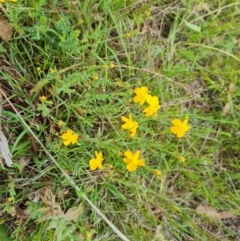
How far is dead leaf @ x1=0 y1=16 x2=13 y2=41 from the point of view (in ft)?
5.28

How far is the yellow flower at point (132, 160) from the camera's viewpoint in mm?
1616

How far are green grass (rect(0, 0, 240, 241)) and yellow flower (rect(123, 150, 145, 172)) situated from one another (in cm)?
5

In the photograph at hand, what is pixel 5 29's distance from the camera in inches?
63.7

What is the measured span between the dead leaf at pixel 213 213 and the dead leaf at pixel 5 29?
3.23 ft

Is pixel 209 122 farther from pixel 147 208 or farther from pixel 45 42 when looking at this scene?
pixel 45 42

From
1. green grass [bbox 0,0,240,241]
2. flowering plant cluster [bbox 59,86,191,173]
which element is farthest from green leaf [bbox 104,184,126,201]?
flowering plant cluster [bbox 59,86,191,173]

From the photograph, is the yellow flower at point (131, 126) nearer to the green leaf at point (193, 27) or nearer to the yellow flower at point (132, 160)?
the yellow flower at point (132, 160)

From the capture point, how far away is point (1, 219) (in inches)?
64.5

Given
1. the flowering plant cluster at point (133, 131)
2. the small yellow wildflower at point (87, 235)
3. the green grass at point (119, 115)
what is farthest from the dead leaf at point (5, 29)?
the small yellow wildflower at point (87, 235)

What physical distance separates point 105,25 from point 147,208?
70 centimetres

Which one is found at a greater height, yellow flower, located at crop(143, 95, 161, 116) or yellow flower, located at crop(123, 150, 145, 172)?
yellow flower, located at crop(143, 95, 161, 116)

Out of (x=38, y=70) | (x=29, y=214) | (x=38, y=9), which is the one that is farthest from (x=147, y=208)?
(x=38, y=9)

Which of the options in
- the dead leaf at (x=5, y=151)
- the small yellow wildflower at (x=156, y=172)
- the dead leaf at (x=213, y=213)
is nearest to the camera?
the dead leaf at (x=5, y=151)

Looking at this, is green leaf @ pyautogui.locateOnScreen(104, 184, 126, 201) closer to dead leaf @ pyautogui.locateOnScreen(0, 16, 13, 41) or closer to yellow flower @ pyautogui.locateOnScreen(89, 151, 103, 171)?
yellow flower @ pyautogui.locateOnScreen(89, 151, 103, 171)
